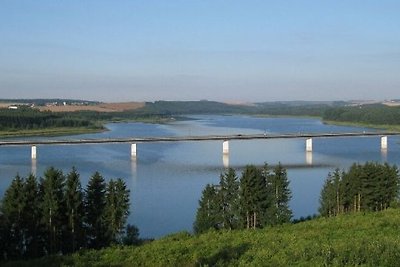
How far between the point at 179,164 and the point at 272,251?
2131cm

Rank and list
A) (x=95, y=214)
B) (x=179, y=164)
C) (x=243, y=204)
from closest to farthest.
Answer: (x=95, y=214)
(x=243, y=204)
(x=179, y=164)

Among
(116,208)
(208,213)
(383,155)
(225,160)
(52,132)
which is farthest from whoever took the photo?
(52,132)

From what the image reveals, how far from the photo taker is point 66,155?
1215 inches

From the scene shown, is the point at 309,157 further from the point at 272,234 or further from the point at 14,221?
the point at 272,234

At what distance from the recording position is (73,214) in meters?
11.0

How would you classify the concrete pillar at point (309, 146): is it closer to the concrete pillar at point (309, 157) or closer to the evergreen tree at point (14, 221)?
the concrete pillar at point (309, 157)

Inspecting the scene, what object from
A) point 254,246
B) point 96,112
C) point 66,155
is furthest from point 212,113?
point 254,246

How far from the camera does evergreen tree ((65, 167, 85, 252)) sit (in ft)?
35.9

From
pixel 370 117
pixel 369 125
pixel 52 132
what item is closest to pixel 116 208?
pixel 52 132

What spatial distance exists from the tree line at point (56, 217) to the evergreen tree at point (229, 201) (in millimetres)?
2208

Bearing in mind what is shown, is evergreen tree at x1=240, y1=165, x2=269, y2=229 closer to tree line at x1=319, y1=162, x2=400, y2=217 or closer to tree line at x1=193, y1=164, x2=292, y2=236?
tree line at x1=193, y1=164, x2=292, y2=236

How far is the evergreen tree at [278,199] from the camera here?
42.5 ft

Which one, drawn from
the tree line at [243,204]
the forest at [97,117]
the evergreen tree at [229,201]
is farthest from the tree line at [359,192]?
the forest at [97,117]

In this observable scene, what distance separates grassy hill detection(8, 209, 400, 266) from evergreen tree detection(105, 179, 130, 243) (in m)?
3.52
